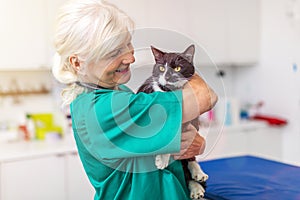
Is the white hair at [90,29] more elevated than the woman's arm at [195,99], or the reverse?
the white hair at [90,29]

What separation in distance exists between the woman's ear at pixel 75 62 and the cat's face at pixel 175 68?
0.20 meters

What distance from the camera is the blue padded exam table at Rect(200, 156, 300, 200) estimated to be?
1.50m

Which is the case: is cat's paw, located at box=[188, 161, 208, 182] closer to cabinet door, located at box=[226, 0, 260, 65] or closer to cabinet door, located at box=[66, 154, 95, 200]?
cabinet door, located at box=[66, 154, 95, 200]

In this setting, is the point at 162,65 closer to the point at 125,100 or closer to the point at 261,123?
the point at 125,100

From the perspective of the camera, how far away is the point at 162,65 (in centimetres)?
100

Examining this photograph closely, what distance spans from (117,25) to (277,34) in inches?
111

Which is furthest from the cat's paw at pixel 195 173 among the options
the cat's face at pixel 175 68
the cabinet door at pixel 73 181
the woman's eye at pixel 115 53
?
the cabinet door at pixel 73 181

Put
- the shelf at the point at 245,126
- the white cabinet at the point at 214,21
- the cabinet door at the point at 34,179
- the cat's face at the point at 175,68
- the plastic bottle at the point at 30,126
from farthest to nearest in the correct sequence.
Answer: the shelf at the point at 245,126 → the white cabinet at the point at 214,21 → the plastic bottle at the point at 30,126 → the cabinet door at the point at 34,179 → the cat's face at the point at 175,68

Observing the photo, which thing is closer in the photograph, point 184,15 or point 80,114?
point 80,114

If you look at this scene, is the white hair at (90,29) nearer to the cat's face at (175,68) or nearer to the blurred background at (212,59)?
the cat's face at (175,68)

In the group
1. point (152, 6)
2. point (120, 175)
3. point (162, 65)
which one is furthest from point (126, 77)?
point (152, 6)

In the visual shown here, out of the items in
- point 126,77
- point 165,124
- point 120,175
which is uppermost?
point 126,77

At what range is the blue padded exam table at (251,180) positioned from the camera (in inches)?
59.0

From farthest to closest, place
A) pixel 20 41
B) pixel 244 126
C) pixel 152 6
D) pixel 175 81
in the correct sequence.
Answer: pixel 244 126, pixel 152 6, pixel 20 41, pixel 175 81
